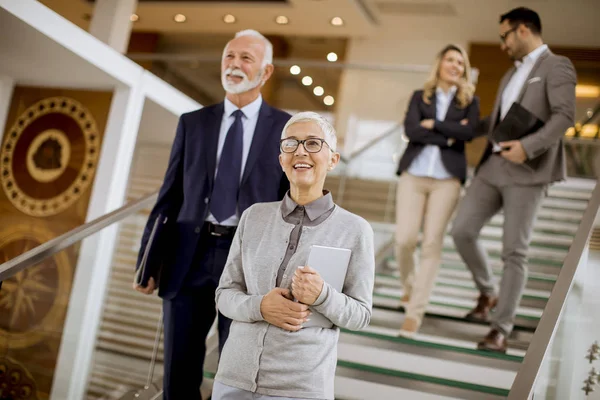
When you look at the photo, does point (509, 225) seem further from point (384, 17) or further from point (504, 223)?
point (384, 17)

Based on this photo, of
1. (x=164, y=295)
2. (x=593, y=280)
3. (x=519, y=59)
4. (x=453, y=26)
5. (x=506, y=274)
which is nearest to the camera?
(x=164, y=295)

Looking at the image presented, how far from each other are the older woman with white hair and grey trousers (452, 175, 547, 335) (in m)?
1.83

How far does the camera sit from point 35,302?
392 cm

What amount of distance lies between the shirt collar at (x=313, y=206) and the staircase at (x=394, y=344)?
5.27ft

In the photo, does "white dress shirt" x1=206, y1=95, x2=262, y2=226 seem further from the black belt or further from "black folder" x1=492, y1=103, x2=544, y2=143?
"black folder" x1=492, y1=103, x2=544, y2=143

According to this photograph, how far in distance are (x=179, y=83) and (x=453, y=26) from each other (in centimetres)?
531

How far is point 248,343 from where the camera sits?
6.57ft

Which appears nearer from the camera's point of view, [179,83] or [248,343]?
[248,343]

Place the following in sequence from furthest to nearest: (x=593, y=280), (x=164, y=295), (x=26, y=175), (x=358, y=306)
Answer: (x=26, y=175) → (x=593, y=280) → (x=164, y=295) → (x=358, y=306)

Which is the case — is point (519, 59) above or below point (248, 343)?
above

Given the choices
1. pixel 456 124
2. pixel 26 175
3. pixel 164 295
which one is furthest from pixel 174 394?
pixel 26 175

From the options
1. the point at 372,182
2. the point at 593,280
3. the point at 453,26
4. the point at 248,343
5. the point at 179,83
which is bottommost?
the point at 248,343

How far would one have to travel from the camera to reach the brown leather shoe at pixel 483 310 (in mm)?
4254

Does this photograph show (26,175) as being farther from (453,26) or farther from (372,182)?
(453,26)
